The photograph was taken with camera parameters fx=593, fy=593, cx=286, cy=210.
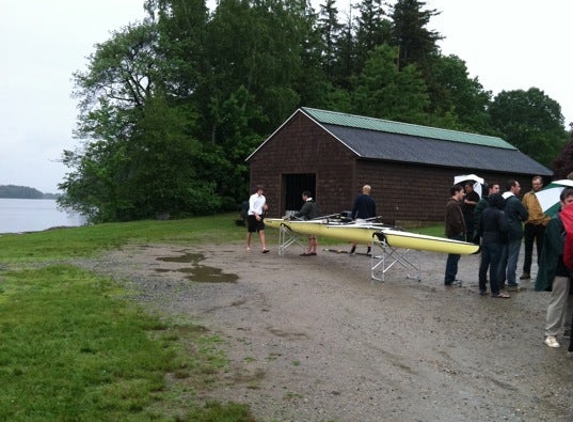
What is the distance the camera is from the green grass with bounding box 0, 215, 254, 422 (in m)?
4.55

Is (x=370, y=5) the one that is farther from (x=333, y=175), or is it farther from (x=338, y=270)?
(x=338, y=270)

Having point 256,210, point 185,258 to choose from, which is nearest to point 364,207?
point 256,210

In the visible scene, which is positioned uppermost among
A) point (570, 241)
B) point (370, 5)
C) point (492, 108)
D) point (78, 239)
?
point (370, 5)

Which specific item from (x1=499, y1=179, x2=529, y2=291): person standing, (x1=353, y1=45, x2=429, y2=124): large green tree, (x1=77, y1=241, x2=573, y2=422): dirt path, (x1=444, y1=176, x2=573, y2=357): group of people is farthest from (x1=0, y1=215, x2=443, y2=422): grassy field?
(x1=353, y1=45, x2=429, y2=124): large green tree

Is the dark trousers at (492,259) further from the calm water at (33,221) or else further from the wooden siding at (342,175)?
the calm water at (33,221)

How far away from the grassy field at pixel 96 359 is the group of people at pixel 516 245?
4144mm

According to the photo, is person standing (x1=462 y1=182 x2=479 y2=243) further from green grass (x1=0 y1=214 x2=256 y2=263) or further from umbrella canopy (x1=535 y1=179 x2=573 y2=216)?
green grass (x1=0 y1=214 x2=256 y2=263)

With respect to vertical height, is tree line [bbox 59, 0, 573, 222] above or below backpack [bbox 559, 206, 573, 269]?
above

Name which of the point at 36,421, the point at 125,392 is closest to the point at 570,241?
the point at 125,392

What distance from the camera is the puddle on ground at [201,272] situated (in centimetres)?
1139

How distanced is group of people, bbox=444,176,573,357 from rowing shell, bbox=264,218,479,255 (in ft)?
1.33

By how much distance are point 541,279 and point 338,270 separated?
232 inches

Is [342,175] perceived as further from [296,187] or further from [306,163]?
[296,187]

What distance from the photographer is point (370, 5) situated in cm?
5950
